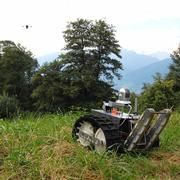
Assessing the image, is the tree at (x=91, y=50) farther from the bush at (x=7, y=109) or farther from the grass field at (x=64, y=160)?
the grass field at (x=64, y=160)

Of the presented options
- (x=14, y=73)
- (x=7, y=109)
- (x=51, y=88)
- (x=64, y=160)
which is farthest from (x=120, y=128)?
(x=14, y=73)

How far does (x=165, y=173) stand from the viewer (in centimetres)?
529

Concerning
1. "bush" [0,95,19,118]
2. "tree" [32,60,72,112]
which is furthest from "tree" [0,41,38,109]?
"bush" [0,95,19,118]

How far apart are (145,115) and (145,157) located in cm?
67

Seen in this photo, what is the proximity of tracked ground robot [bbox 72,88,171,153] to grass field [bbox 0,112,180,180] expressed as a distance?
162mm

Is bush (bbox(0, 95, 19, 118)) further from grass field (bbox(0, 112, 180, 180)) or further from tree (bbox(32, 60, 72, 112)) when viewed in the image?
tree (bbox(32, 60, 72, 112))

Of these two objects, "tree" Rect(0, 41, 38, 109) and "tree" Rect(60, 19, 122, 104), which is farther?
"tree" Rect(0, 41, 38, 109)

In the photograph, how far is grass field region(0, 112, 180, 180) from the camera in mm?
4547

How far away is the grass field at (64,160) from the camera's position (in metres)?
4.55

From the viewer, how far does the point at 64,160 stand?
4863 millimetres

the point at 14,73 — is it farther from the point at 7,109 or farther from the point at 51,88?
the point at 7,109

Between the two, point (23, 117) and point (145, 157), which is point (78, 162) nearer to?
point (145, 157)

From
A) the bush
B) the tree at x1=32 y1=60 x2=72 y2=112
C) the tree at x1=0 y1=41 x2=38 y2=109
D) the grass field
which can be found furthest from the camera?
the tree at x1=0 y1=41 x2=38 y2=109

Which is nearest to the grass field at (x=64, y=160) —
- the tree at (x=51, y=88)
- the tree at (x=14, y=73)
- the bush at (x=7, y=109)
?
the bush at (x=7, y=109)
